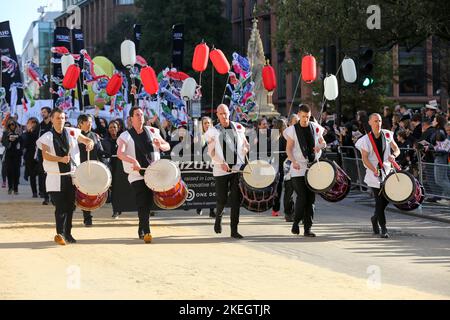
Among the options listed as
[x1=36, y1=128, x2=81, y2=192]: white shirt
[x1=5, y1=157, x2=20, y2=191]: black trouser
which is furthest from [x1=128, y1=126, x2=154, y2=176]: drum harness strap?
[x1=5, y1=157, x2=20, y2=191]: black trouser

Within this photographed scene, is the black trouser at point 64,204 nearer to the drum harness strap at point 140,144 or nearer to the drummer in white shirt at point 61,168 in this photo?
the drummer in white shirt at point 61,168

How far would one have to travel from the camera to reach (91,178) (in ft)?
44.9

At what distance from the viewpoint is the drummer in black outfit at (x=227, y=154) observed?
1434 cm

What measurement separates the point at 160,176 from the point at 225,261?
251 cm

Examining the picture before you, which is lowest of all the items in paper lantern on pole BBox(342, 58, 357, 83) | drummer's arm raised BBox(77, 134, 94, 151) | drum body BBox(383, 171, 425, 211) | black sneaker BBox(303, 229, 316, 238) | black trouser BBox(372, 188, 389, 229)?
black sneaker BBox(303, 229, 316, 238)

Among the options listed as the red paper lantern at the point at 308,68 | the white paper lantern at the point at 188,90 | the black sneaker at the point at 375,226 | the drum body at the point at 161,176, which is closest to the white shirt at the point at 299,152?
the black sneaker at the point at 375,226

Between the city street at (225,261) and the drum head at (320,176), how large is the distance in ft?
2.37

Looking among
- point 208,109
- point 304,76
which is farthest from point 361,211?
point 208,109

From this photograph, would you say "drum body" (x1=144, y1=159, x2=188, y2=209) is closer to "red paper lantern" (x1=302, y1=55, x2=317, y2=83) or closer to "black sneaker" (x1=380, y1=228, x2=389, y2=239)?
"black sneaker" (x1=380, y1=228, x2=389, y2=239)

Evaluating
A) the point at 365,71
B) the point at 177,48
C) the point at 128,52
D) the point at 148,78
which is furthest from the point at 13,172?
the point at 177,48

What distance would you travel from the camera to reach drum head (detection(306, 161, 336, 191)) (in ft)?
47.2

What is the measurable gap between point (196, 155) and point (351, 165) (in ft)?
18.9

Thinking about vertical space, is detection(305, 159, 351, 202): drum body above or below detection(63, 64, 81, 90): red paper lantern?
below

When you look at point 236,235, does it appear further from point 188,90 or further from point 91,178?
point 188,90
